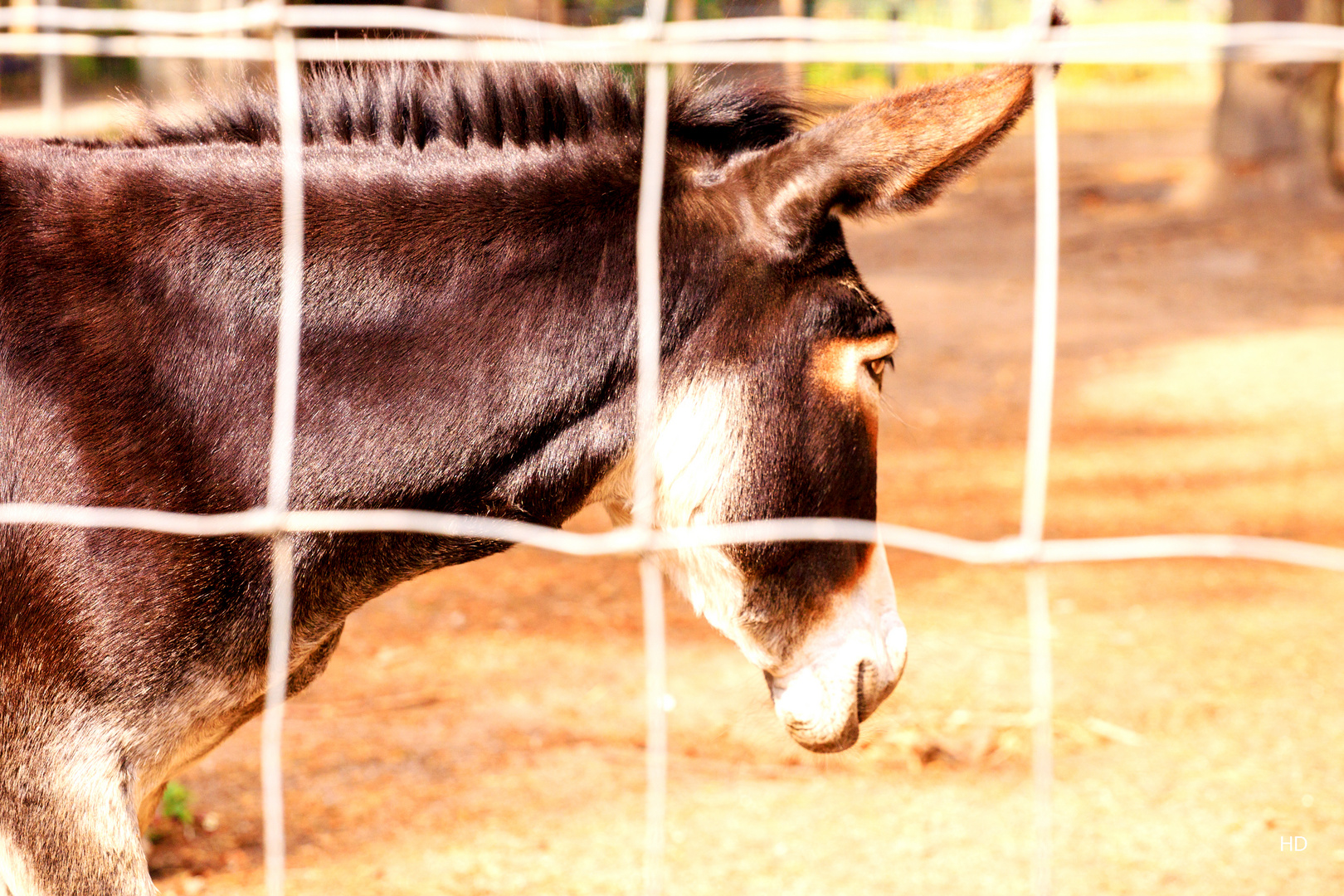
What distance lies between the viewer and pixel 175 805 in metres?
3.39

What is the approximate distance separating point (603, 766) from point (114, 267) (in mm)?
2379

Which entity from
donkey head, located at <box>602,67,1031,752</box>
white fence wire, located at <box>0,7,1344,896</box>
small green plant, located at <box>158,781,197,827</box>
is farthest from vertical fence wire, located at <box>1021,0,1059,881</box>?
small green plant, located at <box>158,781,197,827</box>

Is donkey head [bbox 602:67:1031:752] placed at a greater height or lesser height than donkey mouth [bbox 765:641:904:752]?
greater

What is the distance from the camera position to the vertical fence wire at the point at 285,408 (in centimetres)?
197

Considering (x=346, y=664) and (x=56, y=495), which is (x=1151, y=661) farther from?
(x=56, y=495)

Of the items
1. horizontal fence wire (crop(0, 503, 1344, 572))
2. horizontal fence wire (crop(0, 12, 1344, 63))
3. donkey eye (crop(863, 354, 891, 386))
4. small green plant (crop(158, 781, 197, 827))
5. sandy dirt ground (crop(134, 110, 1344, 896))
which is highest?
Result: horizontal fence wire (crop(0, 12, 1344, 63))

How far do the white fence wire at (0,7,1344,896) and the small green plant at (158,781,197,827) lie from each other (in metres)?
1.44

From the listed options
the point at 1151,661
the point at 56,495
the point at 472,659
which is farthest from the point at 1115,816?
the point at 56,495

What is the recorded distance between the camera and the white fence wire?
178 centimetres

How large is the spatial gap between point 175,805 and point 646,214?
226 cm

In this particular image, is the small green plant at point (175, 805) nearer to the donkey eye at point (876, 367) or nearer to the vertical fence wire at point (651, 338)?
the vertical fence wire at point (651, 338)

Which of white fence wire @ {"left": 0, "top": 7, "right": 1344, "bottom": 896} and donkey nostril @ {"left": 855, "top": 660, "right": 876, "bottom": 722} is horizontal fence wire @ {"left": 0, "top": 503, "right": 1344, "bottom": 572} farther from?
donkey nostril @ {"left": 855, "top": 660, "right": 876, "bottom": 722}

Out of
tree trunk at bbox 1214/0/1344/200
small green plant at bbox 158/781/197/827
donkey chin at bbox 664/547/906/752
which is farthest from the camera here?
tree trunk at bbox 1214/0/1344/200

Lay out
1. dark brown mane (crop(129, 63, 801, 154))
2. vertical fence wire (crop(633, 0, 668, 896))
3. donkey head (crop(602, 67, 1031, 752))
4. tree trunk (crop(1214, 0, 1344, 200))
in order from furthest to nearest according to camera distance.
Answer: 1. tree trunk (crop(1214, 0, 1344, 200))
2. dark brown mane (crop(129, 63, 801, 154))
3. donkey head (crop(602, 67, 1031, 752))
4. vertical fence wire (crop(633, 0, 668, 896))
